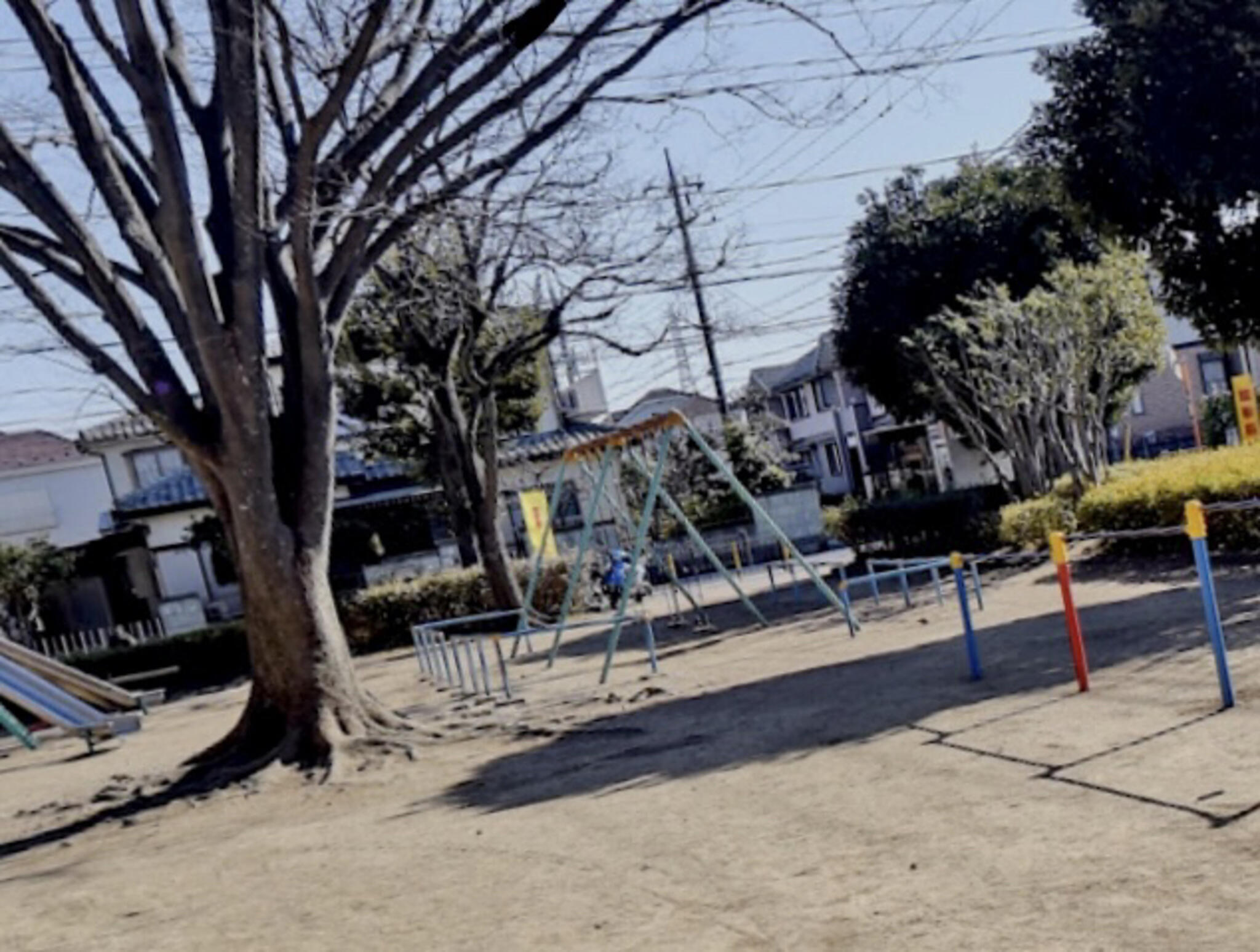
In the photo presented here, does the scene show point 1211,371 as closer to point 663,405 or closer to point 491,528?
point 663,405

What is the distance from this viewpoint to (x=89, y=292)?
9.09 metres

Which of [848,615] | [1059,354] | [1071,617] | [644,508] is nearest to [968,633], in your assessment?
[1071,617]

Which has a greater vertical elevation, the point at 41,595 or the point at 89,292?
the point at 89,292

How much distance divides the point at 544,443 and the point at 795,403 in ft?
59.5

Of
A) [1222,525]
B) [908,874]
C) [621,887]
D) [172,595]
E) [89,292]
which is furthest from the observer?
[172,595]

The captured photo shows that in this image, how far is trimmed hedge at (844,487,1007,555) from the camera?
18.2 m

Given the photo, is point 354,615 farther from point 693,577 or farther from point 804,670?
point 804,670

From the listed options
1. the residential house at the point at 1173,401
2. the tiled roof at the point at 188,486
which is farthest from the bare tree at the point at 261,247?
the residential house at the point at 1173,401

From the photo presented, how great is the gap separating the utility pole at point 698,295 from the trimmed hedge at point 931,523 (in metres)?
4.45

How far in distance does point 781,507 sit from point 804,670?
793 inches

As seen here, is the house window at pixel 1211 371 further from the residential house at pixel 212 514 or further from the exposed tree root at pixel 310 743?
the exposed tree root at pixel 310 743

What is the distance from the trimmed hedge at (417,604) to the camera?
2128cm

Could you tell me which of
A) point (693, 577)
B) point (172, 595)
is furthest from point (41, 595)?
point (693, 577)

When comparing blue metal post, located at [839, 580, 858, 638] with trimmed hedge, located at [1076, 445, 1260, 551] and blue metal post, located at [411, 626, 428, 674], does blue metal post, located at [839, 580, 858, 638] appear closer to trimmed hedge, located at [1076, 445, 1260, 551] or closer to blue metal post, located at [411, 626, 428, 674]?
trimmed hedge, located at [1076, 445, 1260, 551]
